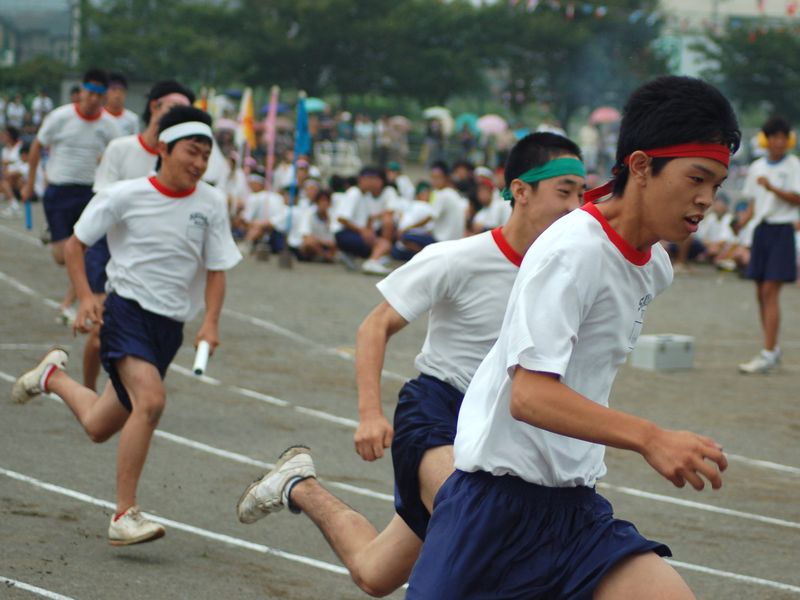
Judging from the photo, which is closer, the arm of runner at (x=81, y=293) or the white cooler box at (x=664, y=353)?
the arm of runner at (x=81, y=293)

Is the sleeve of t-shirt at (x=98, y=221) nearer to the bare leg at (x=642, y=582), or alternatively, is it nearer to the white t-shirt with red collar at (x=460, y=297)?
the white t-shirt with red collar at (x=460, y=297)

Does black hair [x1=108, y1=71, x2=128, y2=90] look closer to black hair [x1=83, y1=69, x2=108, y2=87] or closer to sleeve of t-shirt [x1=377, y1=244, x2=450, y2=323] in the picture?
black hair [x1=83, y1=69, x2=108, y2=87]

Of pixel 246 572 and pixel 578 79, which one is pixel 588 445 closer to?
pixel 246 572

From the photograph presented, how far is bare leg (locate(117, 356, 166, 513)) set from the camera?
589 cm

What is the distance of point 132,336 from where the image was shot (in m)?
6.34

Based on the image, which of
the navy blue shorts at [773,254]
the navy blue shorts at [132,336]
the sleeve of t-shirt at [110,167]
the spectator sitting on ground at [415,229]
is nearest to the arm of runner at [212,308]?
the navy blue shorts at [132,336]

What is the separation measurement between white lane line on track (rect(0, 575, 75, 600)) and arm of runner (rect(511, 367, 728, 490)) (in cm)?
272

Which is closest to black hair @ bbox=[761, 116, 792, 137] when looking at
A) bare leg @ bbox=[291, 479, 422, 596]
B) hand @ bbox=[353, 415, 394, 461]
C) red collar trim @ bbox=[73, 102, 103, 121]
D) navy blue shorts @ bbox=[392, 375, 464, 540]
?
red collar trim @ bbox=[73, 102, 103, 121]

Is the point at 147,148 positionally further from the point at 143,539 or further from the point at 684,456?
the point at 684,456

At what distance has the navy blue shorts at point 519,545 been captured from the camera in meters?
3.43

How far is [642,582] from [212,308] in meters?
3.67

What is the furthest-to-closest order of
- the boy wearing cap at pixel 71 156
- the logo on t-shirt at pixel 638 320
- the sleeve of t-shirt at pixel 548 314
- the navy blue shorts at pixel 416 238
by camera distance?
the navy blue shorts at pixel 416 238
the boy wearing cap at pixel 71 156
the logo on t-shirt at pixel 638 320
the sleeve of t-shirt at pixel 548 314

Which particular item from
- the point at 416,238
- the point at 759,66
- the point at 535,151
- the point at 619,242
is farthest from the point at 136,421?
the point at 759,66

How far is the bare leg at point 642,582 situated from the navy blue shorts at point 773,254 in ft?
29.1
